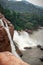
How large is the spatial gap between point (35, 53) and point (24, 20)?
108 cm

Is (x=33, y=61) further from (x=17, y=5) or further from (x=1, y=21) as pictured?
(x=17, y=5)

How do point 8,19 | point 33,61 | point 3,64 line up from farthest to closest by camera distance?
point 8,19 < point 33,61 < point 3,64

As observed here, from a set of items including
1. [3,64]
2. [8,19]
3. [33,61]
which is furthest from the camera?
[8,19]

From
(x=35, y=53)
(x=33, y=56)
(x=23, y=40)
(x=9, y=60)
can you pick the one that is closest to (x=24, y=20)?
(x=23, y=40)

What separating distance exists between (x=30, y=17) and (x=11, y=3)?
0.63 m

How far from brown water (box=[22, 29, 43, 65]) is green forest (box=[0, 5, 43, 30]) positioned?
19 cm

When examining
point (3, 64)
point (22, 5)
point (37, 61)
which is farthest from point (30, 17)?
point (3, 64)

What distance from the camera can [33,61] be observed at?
5.26 meters

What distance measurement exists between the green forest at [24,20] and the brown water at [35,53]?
0.61ft

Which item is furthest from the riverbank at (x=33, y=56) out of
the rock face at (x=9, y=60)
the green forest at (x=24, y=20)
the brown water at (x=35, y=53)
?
the rock face at (x=9, y=60)

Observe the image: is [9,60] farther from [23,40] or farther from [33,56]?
[23,40]

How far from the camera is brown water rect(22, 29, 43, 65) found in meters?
5.28

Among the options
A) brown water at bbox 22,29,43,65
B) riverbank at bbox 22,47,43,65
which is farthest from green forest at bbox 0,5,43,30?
riverbank at bbox 22,47,43,65

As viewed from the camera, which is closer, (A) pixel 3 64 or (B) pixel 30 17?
(A) pixel 3 64
